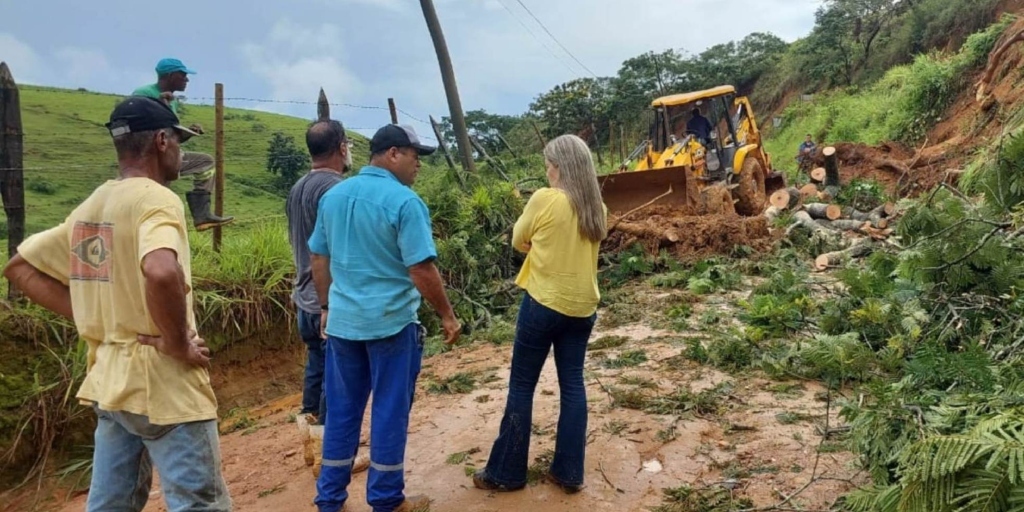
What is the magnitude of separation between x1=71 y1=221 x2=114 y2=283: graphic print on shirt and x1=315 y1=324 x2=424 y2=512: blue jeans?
1083mm

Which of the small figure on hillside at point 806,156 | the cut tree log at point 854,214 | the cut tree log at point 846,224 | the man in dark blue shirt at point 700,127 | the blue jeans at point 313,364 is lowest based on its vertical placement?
the blue jeans at point 313,364

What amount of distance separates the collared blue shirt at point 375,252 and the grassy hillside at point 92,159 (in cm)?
409

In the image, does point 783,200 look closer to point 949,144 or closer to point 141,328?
point 949,144

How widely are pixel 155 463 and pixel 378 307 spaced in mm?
1054

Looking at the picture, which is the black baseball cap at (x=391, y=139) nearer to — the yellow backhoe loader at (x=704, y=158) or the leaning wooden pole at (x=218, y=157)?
the leaning wooden pole at (x=218, y=157)

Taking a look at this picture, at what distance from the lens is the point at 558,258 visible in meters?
3.23

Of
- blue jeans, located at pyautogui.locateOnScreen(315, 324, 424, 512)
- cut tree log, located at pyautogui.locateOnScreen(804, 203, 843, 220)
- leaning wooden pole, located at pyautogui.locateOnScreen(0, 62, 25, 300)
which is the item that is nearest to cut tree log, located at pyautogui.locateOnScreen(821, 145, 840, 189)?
cut tree log, located at pyautogui.locateOnScreen(804, 203, 843, 220)

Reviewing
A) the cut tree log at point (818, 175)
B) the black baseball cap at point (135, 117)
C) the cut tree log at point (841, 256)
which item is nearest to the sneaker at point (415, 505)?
the black baseball cap at point (135, 117)

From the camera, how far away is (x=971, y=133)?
50.7 ft

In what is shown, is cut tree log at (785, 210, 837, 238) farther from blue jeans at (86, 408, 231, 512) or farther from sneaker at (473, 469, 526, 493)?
blue jeans at (86, 408, 231, 512)

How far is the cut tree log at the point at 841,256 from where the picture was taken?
352 inches

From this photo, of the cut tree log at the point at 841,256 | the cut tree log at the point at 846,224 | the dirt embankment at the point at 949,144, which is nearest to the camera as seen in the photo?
the cut tree log at the point at 841,256

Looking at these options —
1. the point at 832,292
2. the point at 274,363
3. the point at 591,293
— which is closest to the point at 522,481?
the point at 591,293

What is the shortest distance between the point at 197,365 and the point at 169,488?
38cm
